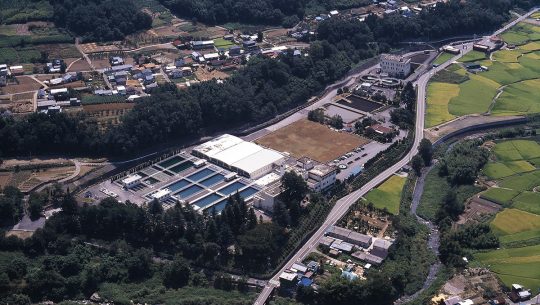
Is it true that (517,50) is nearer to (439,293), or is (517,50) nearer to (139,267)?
(439,293)

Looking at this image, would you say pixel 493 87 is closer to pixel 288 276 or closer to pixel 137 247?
pixel 288 276

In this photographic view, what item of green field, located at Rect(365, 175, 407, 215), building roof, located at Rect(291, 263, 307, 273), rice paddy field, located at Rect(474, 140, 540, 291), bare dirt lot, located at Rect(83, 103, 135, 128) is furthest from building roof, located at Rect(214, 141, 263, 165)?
rice paddy field, located at Rect(474, 140, 540, 291)

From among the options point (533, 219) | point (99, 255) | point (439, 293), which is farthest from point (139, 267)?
point (533, 219)

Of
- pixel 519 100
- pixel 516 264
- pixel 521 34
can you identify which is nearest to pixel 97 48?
pixel 519 100

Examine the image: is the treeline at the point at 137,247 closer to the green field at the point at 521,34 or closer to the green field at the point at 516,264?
the green field at the point at 516,264

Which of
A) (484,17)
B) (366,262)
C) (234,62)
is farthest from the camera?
(484,17)

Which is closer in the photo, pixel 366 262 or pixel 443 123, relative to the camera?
pixel 366 262
